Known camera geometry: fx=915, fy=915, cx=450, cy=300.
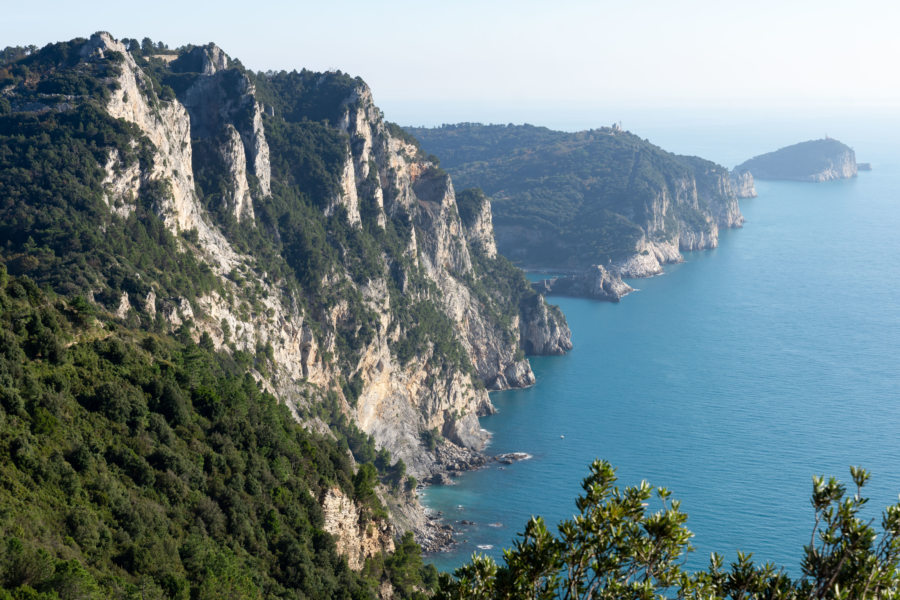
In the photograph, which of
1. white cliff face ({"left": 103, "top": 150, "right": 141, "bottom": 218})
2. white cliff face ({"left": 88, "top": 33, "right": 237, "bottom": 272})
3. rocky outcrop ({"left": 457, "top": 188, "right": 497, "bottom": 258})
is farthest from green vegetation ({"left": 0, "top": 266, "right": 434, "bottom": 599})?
rocky outcrop ({"left": 457, "top": 188, "right": 497, "bottom": 258})

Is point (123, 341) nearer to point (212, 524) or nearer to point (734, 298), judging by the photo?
point (212, 524)

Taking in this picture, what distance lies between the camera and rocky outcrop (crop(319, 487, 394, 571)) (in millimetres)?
52219

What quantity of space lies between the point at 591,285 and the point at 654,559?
161053mm

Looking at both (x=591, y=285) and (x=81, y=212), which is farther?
(x=591, y=285)

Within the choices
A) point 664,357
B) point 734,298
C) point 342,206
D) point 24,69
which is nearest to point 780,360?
point 664,357

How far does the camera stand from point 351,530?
177ft

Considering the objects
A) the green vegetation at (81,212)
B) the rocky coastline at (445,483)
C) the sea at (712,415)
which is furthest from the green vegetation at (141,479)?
the sea at (712,415)

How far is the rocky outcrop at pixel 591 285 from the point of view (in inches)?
7018

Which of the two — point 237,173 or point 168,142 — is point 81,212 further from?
point 237,173

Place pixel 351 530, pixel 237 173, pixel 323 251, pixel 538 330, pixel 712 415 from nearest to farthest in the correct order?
pixel 351 530 → pixel 237 173 → pixel 323 251 → pixel 712 415 → pixel 538 330

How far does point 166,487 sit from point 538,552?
87.4 feet

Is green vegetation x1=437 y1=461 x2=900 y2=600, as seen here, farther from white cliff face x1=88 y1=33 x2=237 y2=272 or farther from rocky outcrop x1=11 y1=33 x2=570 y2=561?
white cliff face x1=88 y1=33 x2=237 y2=272

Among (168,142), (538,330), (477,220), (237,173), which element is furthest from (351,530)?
(477,220)

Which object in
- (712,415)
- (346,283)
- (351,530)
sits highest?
(346,283)
